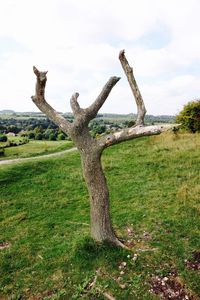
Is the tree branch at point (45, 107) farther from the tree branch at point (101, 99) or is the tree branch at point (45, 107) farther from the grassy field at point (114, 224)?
the grassy field at point (114, 224)

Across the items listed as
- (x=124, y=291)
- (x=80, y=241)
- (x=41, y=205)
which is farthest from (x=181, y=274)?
(x=41, y=205)

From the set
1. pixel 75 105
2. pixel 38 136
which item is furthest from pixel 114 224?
pixel 38 136

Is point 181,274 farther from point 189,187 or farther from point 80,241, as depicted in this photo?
point 189,187

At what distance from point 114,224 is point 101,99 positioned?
407cm

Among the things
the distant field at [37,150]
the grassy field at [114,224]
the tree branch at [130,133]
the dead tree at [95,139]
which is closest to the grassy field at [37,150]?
the distant field at [37,150]

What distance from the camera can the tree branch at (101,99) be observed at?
7016mm

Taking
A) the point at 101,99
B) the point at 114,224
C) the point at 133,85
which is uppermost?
the point at 133,85

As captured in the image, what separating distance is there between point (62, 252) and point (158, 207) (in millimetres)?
3841

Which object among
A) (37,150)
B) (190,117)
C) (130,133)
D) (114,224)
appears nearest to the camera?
(130,133)

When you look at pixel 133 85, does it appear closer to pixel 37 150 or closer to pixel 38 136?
pixel 37 150

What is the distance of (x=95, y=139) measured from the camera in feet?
23.3

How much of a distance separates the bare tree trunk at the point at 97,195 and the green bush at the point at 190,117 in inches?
672

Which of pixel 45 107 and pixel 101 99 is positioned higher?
pixel 101 99

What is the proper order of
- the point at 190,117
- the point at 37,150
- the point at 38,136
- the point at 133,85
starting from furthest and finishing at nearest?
the point at 38,136 < the point at 37,150 < the point at 190,117 < the point at 133,85
